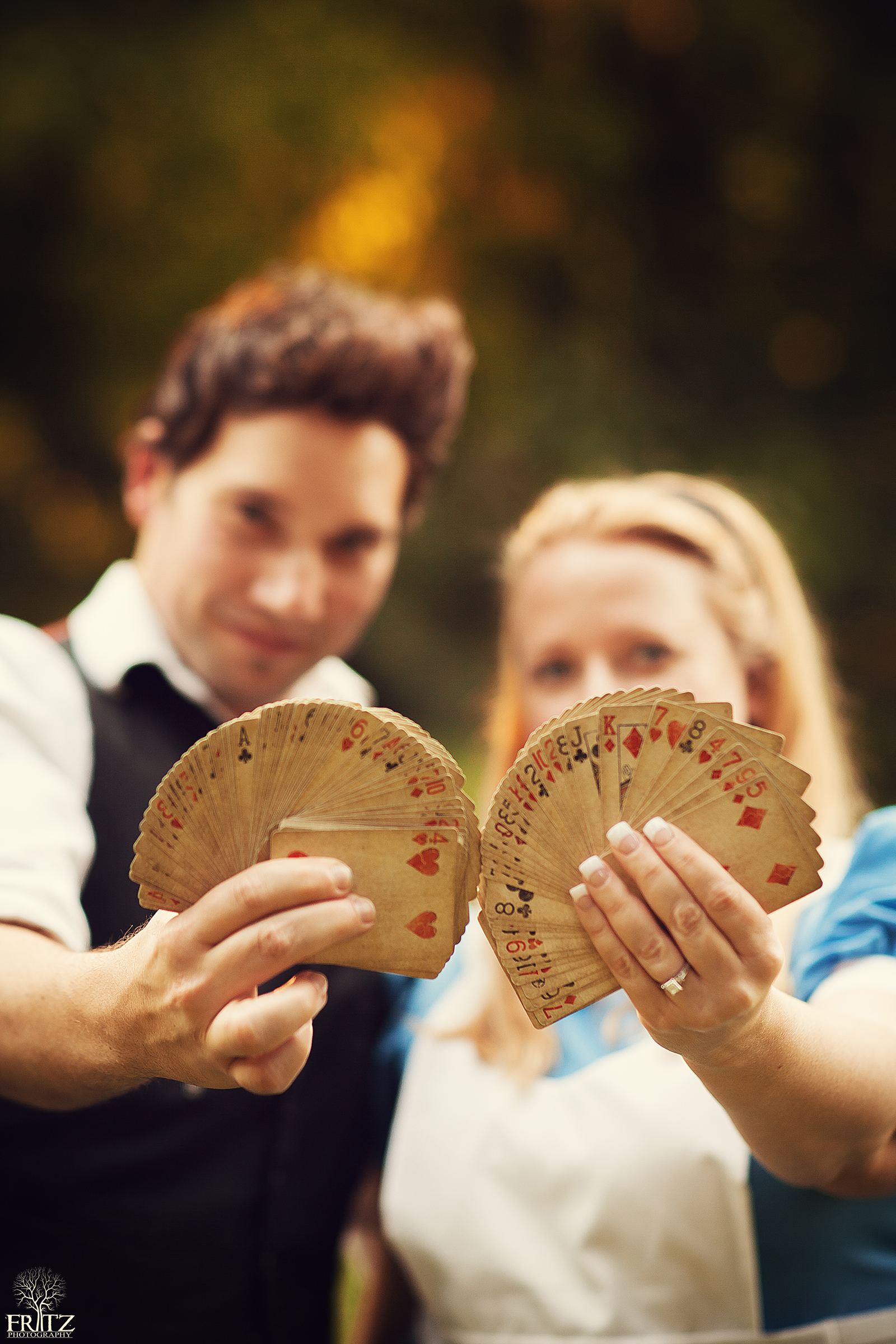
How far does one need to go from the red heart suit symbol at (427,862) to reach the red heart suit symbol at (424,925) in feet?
0.15

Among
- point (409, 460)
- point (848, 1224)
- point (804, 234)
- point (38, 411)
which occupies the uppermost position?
point (804, 234)

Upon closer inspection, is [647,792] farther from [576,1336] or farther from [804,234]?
[804,234]

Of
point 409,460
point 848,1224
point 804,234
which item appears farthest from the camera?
point 804,234

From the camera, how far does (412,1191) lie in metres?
1.68

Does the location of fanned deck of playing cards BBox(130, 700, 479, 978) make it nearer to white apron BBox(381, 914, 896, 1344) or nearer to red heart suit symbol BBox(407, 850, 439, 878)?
red heart suit symbol BBox(407, 850, 439, 878)

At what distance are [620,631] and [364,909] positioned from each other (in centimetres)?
93

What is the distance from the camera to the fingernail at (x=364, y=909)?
97 cm

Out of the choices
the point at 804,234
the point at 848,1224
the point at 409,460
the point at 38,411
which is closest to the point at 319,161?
the point at 38,411

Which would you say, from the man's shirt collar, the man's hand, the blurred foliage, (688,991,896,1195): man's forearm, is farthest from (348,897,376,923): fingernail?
the blurred foliage

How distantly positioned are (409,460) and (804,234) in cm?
385

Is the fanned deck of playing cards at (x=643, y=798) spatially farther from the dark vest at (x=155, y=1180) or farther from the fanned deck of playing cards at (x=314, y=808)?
the dark vest at (x=155, y=1180)

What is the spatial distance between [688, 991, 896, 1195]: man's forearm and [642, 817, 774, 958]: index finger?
8 centimetres

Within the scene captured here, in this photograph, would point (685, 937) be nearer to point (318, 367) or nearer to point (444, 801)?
point (444, 801)

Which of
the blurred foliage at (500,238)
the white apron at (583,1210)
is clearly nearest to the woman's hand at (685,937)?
the white apron at (583,1210)
